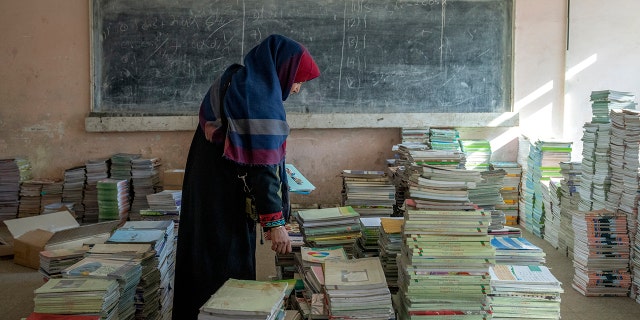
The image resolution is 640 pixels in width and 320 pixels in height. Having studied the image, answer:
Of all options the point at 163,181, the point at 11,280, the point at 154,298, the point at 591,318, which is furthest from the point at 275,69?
the point at 163,181

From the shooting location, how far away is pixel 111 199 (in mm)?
5754

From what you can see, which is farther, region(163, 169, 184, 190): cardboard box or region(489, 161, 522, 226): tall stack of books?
region(489, 161, 522, 226): tall stack of books

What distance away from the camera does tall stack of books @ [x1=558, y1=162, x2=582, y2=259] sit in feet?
15.8

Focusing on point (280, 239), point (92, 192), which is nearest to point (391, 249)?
point (280, 239)

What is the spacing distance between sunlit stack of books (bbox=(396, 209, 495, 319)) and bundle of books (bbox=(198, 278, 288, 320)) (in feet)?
1.91

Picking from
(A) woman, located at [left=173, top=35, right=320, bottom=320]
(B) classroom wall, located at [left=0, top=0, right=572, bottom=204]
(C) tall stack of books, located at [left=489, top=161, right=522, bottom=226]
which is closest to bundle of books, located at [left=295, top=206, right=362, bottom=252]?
(A) woman, located at [left=173, top=35, right=320, bottom=320]

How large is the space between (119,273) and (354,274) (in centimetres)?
109

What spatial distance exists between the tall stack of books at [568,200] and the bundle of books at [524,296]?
84.3 inches

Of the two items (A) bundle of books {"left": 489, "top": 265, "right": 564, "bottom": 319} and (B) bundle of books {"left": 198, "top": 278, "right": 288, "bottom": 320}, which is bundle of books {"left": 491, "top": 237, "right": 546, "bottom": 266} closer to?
(A) bundle of books {"left": 489, "top": 265, "right": 564, "bottom": 319}

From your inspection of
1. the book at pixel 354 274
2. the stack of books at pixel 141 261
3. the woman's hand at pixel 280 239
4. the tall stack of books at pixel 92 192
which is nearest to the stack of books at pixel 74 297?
the stack of books at pixel 141 261

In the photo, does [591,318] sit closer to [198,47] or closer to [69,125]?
[198,47]

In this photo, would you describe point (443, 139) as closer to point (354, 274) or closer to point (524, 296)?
point (524, 296)

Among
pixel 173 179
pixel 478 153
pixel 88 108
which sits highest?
pixel 88 108

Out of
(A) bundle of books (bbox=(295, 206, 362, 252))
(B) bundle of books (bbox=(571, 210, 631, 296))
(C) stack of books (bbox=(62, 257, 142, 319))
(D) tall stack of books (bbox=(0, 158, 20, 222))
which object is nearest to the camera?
(C) stack of books (bbox=(62, 257, 142, 319))
